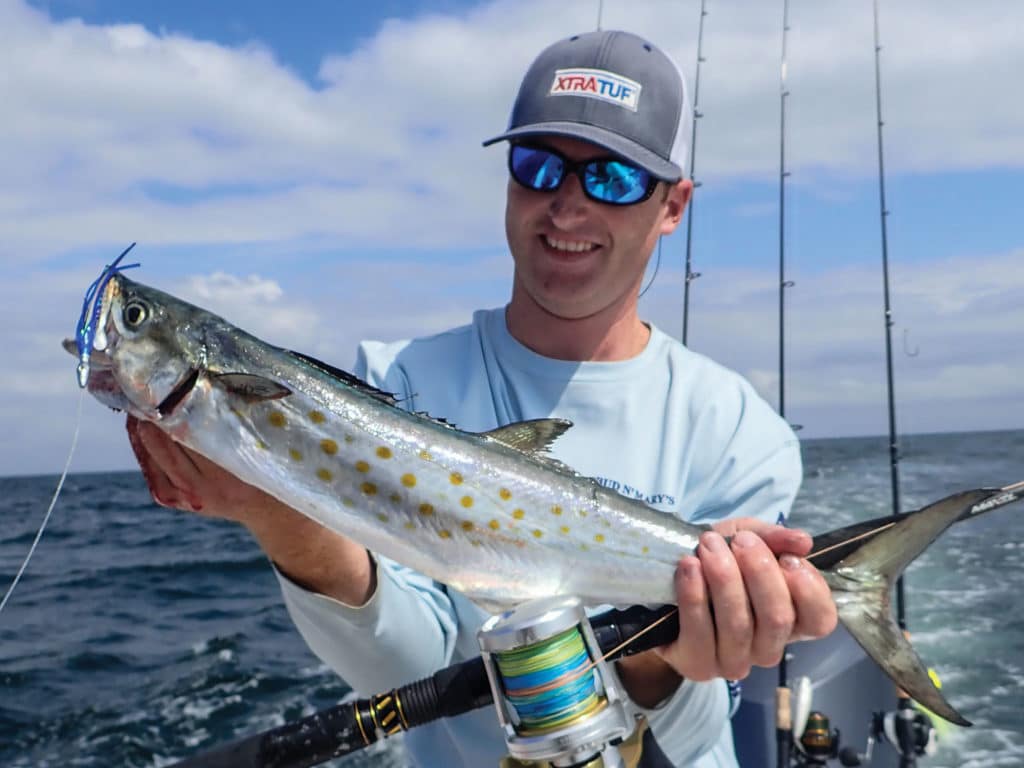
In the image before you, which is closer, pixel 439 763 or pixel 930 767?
pixel 439 763

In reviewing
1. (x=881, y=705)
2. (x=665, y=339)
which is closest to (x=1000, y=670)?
(x=881, y=705)

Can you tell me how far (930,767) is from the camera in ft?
25.2

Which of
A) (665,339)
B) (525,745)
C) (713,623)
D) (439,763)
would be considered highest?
(665,339)

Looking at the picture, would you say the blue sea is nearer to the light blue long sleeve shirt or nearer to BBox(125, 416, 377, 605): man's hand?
the light blue long sleeve shirt

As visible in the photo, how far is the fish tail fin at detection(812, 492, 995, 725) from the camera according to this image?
7.55 feet

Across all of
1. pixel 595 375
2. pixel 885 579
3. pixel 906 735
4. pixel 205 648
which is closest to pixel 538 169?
pixel 595 375

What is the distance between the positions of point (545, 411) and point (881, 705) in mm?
3886

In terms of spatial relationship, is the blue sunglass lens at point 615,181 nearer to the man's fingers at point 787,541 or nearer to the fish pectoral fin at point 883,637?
the man's fingers at point 787,541

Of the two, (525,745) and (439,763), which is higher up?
(525,745)

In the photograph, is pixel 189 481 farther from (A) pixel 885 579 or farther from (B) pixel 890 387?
(B) pixel 890 387

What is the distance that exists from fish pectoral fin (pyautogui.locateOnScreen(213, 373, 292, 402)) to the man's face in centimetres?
104

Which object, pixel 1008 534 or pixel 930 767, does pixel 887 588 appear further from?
pixel 1008 534

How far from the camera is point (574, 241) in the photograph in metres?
2.90

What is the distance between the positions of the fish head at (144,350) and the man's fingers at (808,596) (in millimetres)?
1493
